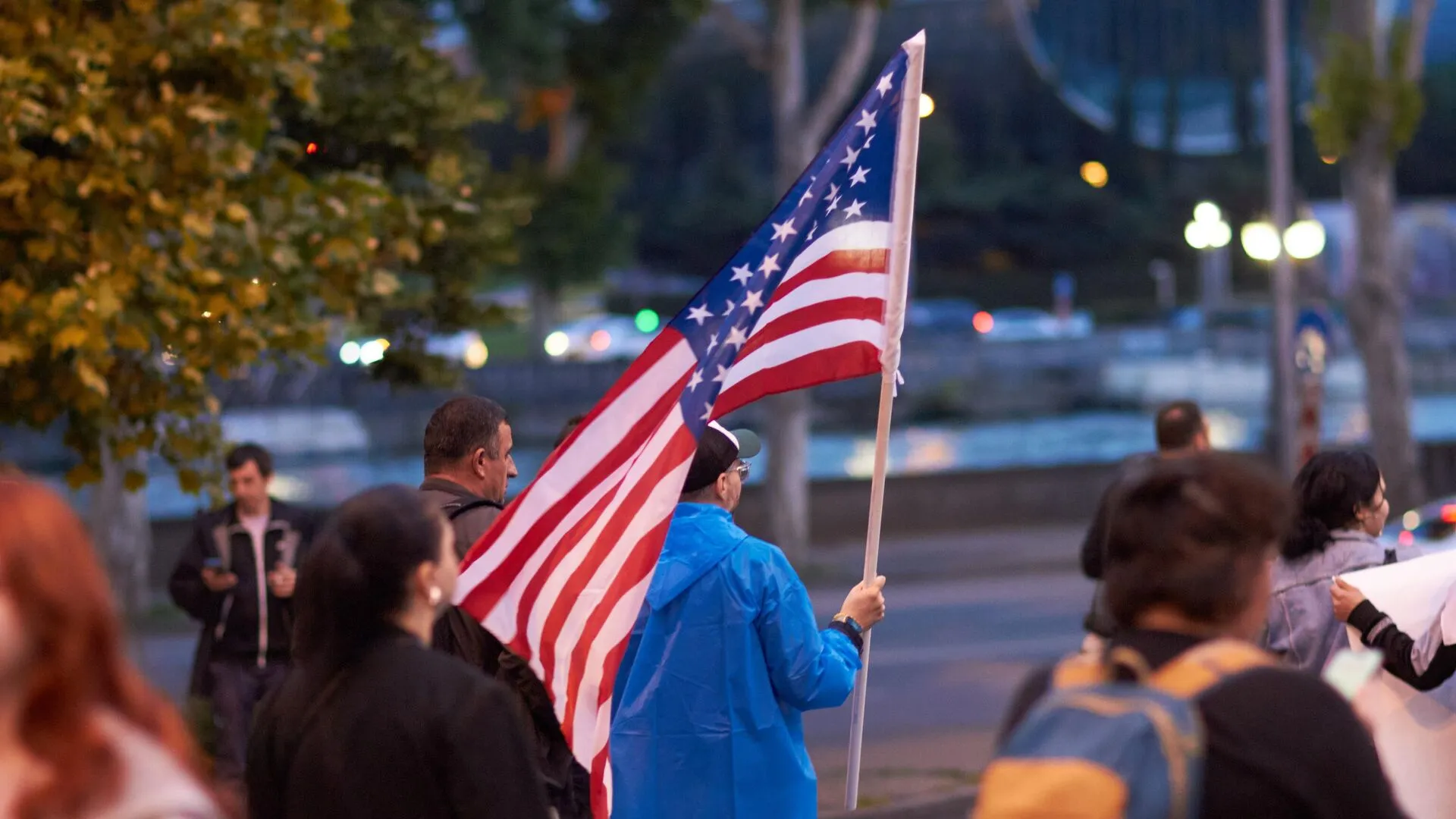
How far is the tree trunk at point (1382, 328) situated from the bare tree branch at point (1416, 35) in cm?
111

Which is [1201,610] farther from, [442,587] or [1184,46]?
[1184,46]

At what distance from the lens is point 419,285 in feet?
33.6

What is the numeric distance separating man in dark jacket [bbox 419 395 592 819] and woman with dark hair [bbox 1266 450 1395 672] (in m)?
2.23

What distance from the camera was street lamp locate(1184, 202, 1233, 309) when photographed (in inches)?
922

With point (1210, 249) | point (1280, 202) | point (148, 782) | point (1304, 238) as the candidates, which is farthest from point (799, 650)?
point (1210, 249)

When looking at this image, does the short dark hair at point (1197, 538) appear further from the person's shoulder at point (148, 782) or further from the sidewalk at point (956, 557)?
the sidewalk at point (956, 557)

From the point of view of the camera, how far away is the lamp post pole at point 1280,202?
20.3 metres

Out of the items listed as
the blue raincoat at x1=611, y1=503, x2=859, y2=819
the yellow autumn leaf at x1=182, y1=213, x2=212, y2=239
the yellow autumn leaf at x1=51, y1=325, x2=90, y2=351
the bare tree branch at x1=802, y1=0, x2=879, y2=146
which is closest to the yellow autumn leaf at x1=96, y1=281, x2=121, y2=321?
the yellow autumn leaf at x1=51, y1=325, x2=90, y2=351

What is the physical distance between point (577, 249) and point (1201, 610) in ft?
88.7

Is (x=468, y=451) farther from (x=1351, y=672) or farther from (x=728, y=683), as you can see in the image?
(x=1351, y=672)

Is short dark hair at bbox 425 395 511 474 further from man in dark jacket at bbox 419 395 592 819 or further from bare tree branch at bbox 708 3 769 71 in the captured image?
bare tree branch at bbox 708 3 769 71

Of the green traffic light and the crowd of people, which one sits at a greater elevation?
the green traffic light

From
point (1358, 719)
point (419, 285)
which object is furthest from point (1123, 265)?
point (1358, 719)

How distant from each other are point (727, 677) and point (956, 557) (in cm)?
1722
